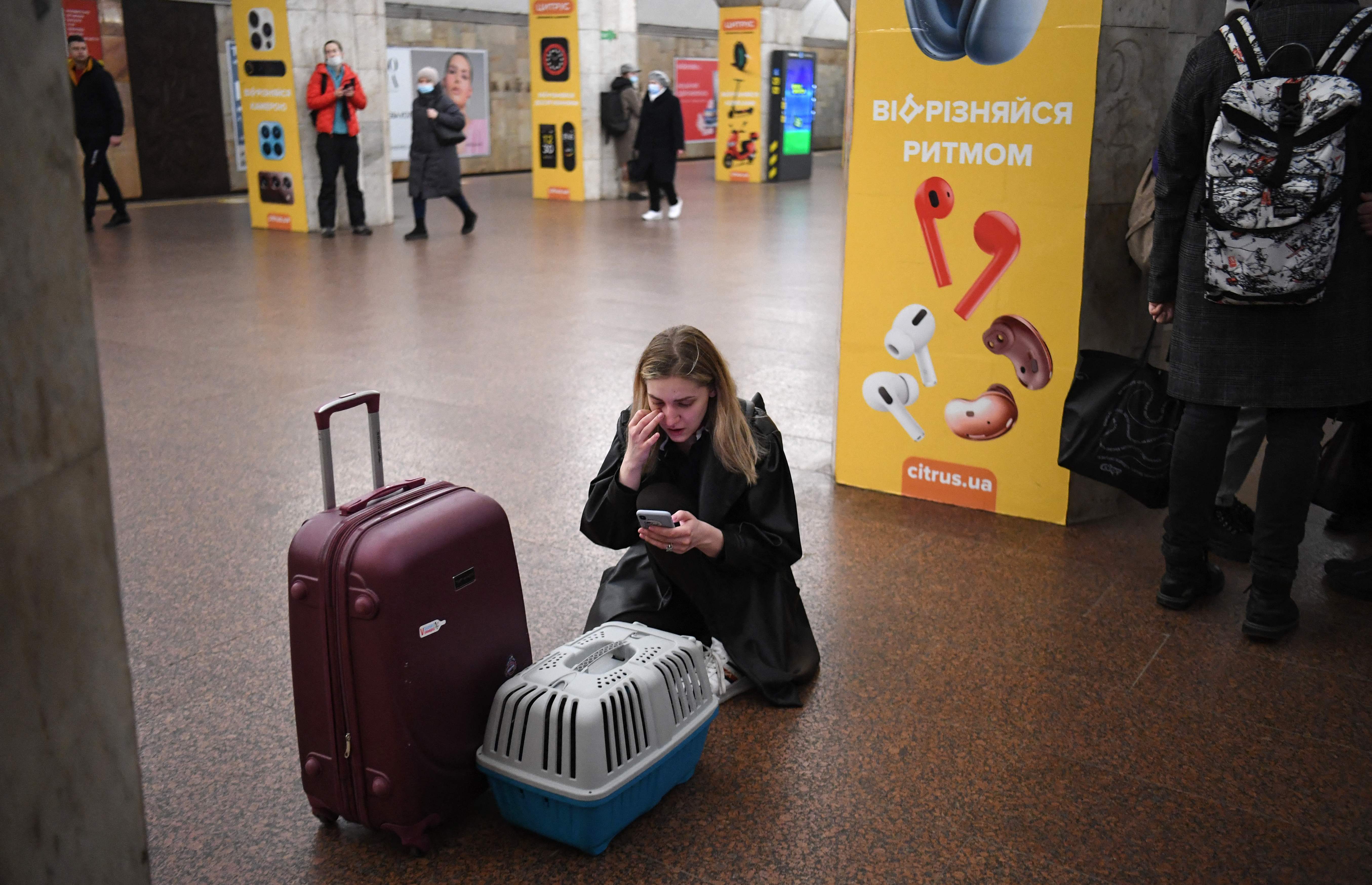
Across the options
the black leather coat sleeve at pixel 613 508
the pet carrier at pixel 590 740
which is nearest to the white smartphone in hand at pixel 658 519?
the black leather coat sleeve at pixel 613 508

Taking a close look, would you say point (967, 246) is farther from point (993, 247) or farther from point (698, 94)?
point (698, 94)

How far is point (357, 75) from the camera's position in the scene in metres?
12.5

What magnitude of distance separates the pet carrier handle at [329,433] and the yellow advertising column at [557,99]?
14499 millimetres

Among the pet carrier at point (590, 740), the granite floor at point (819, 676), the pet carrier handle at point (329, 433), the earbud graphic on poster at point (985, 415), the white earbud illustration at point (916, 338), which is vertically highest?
the pet carrier handle at point (329, 433)

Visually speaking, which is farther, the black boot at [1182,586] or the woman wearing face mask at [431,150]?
the woman wearing face mask at [431,150]

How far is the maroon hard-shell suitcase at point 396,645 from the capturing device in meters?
2.16

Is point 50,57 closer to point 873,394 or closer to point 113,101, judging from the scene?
point 873,394

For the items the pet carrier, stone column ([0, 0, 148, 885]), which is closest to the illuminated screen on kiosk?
the pet carrier

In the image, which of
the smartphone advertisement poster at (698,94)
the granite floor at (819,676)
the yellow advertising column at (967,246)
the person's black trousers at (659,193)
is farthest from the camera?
the smartphone advertisement poster at (698,94)

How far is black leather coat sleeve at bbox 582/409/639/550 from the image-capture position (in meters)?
2.79

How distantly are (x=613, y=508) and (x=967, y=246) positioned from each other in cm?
194

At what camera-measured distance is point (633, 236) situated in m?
12.4

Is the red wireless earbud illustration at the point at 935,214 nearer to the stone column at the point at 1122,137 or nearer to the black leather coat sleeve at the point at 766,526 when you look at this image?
the stone column at the point at 1122,137

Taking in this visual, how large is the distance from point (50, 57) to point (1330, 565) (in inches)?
145
